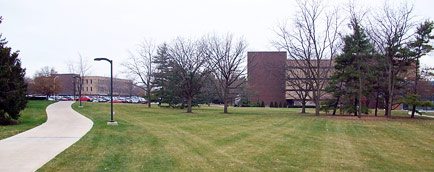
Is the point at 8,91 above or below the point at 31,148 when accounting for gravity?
above

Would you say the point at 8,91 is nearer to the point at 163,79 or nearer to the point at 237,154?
the point at 237,154


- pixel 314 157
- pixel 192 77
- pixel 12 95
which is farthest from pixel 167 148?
pixel 192 77

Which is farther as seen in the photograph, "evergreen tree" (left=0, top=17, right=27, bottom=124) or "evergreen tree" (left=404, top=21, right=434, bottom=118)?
"evergreen tree" (left=404, top=21, right=434, bottom=118)

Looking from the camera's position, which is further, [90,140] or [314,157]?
[90,140]

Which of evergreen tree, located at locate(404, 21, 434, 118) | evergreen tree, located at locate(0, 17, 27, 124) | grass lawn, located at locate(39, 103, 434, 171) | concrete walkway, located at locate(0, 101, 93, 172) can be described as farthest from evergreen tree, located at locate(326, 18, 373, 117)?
evergreen tree, located at locate(0, 17, 27, 124)

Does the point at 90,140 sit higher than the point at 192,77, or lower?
lower

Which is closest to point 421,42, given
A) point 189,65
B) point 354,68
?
point 354,68

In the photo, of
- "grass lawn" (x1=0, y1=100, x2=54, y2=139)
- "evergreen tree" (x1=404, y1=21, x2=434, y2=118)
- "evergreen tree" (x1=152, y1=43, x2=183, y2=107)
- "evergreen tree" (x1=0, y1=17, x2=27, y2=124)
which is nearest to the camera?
"grass lawn" (x1=0, y1=100, x2=54, y2=139)

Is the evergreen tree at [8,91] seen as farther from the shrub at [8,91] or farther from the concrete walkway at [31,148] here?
the concrete walkway at [31,148]

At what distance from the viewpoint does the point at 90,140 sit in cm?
1276

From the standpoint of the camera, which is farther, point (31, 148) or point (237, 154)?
point (31, 148)

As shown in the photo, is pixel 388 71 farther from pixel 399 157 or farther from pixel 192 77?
pixel 399 157

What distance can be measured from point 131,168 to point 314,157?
5556 mm

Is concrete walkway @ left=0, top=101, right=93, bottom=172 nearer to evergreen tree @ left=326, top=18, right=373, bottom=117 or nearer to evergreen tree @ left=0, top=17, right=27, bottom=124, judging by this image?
evergreen tree @ left=0, top=17, right=27, bottom=124
